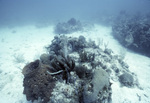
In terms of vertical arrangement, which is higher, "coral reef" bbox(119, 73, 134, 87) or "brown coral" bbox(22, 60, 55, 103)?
"brown coral" bbox(22, 60, 55, 103)

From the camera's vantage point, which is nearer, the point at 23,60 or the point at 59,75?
the point at 59,75

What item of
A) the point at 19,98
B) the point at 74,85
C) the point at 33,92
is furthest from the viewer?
the point at 19,98

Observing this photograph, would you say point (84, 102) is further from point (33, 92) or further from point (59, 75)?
point (33, 92)

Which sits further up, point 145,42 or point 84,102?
point 145,42

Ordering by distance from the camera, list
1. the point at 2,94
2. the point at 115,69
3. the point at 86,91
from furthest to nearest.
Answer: the point at 115,69
the point at 2,94
the point at 86,91

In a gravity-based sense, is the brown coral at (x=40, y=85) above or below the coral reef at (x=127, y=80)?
above

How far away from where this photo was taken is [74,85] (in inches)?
114

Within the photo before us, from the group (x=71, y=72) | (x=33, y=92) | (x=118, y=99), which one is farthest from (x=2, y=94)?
(x=118, y=99)

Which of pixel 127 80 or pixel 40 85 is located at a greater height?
pixel 40 85

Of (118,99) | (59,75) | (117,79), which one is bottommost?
(118,99)

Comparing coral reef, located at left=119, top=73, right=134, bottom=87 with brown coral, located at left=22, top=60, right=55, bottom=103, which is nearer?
brown coral, located at left=22, top=60, right=55, bottom=103

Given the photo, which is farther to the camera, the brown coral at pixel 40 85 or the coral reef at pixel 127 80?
the coral reef at pixel 127 80

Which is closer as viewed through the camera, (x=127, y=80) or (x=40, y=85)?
(x=40, y=85)

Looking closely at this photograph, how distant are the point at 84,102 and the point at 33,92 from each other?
1.69 meters
